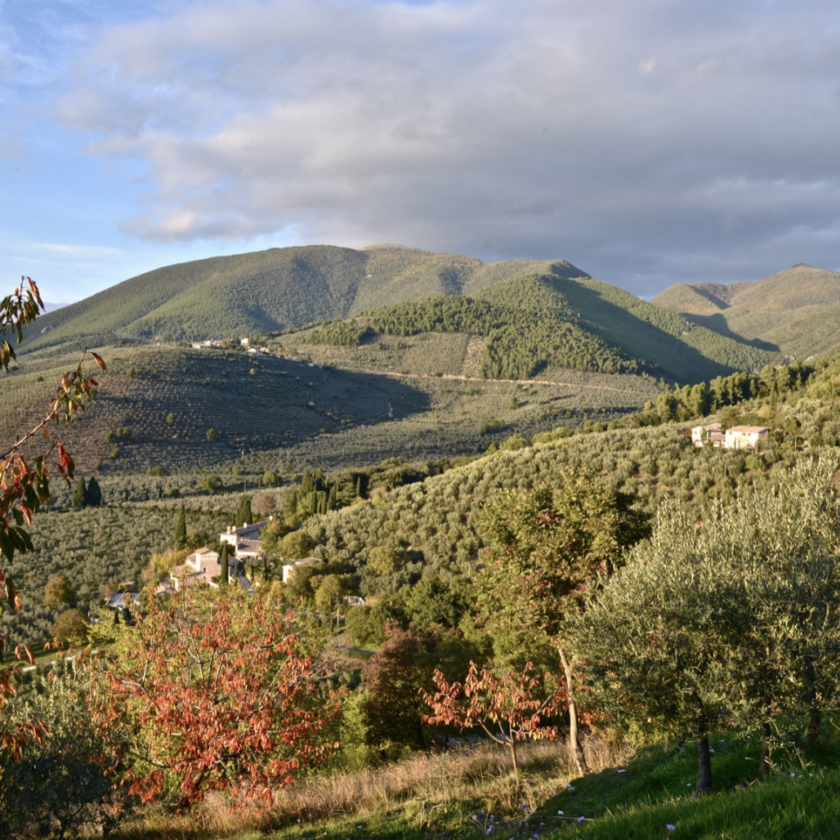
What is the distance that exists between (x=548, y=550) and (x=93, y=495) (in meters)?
51.7

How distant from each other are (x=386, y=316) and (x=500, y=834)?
15869 cm

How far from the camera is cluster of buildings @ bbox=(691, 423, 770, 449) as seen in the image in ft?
118

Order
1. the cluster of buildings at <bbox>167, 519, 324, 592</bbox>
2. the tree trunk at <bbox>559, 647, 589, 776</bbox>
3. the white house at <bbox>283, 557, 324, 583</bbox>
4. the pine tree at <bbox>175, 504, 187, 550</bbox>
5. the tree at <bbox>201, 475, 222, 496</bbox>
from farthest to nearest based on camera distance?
1. the tree at <bbox>201, 475, 222, 496</bbox>
2. the pine tree at <bbox>175, 504, 187, 550</bbox>
3. the cluster of buildings at <bbox>167, 519, 324, 592</bbox>
4. the white house at <bbox>283, 557, 324, 583</bbox>
5. the tree trunk at <bbox>559, 647, 589, 776</bbox>

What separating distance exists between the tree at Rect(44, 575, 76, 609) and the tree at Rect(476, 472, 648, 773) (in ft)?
90.4

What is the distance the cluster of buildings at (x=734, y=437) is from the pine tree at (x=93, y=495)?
47050 mm

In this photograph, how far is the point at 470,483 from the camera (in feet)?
130

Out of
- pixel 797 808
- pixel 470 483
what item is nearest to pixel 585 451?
pixel 470 483

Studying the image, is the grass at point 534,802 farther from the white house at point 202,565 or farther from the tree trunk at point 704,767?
the white house at point 202,565

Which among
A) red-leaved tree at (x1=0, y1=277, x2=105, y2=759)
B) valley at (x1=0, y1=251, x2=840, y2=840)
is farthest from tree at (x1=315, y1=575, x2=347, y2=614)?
red-leaved tree at (x1=0, y1=277, x2=105, y2=759)

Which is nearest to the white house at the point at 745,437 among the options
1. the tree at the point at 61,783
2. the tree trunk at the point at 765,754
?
the tree trunk at the point at 765,754

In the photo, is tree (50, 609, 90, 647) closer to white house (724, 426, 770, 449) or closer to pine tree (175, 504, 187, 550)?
pine tree (175, 504, 187, 550)

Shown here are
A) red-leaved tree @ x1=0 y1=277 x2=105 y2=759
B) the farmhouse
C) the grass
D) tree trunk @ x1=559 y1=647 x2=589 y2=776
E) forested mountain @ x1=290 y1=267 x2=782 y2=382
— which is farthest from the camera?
forested mountain @ x1=290 y1=267 x2=782 y2=382

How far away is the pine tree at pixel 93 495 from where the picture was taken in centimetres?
5484

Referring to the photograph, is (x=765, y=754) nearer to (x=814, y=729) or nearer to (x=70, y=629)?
(x=814, y=729)
